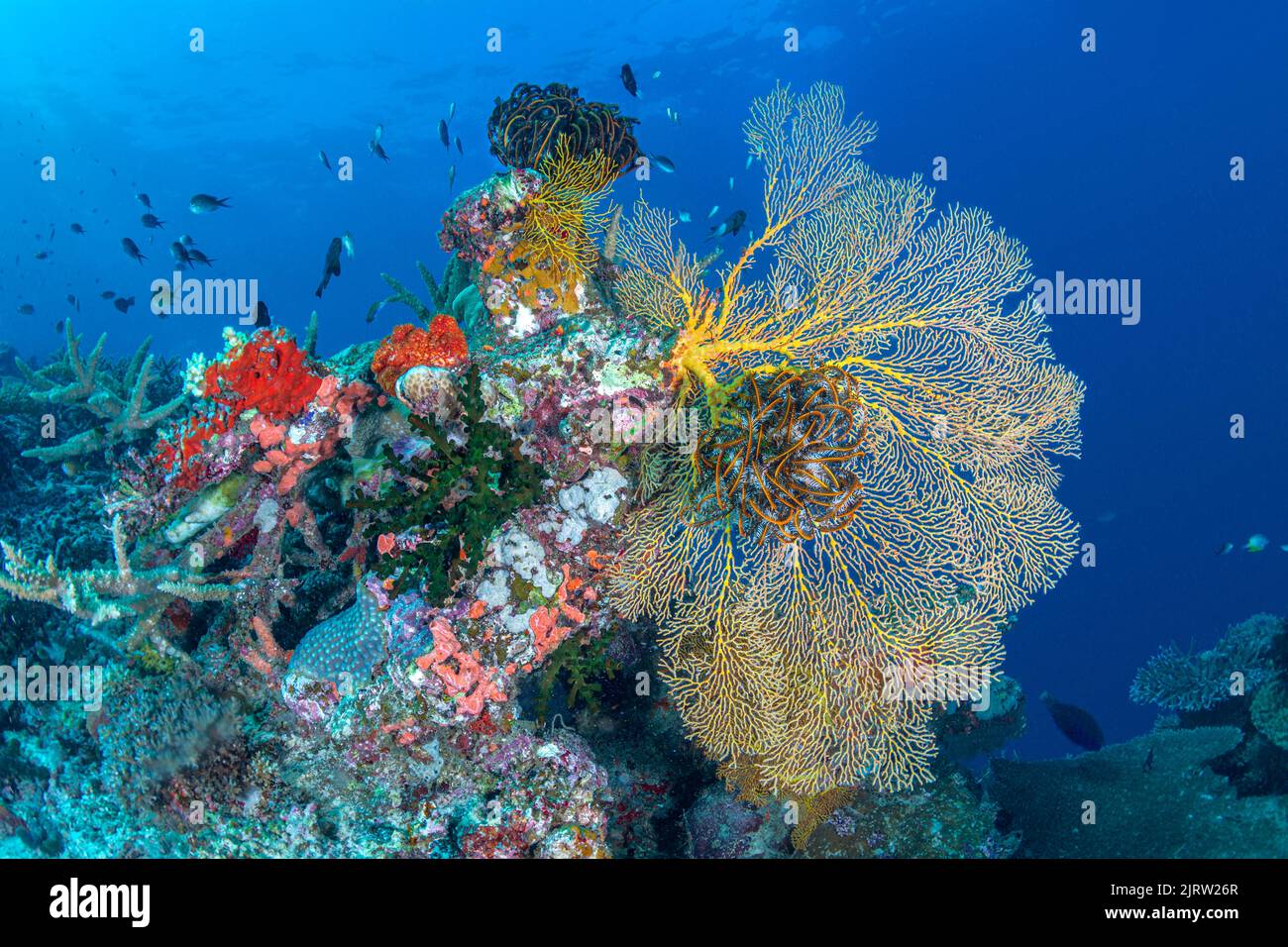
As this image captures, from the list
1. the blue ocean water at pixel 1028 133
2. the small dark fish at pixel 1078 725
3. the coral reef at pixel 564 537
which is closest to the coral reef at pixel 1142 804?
the small dark fish at pixel 1078 725

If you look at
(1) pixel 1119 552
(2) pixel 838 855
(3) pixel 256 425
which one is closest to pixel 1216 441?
(1) pixel 1119 552

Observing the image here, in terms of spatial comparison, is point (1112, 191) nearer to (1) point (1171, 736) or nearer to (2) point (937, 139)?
(2) point (937, 139)

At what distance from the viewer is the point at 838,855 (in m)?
5.91

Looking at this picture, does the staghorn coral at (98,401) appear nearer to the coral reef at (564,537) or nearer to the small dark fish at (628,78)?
the coral reef at (564,537)

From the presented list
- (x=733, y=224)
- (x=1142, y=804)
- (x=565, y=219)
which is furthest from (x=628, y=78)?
(x=1142, y=804)

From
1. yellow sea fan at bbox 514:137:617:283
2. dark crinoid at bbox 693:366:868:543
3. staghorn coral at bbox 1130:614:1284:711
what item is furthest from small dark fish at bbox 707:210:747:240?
staghorn coral at bbox 1130:614:1284:711

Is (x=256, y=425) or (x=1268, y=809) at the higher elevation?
(x=256, y=425)

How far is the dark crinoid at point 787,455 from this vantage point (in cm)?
433

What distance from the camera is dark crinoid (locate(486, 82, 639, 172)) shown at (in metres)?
5.71

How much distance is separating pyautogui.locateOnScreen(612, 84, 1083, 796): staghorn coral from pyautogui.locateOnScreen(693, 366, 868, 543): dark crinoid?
0.10 ft

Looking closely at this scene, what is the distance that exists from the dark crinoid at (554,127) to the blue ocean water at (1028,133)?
1773 inches

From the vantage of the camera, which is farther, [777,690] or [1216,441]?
[1216,441]

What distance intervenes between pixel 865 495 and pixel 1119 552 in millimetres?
58428
